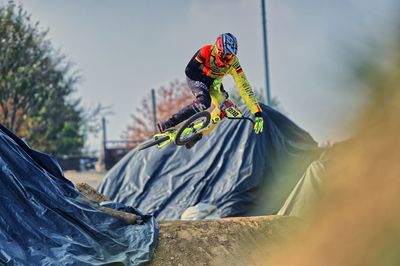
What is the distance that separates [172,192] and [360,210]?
727 centimetres

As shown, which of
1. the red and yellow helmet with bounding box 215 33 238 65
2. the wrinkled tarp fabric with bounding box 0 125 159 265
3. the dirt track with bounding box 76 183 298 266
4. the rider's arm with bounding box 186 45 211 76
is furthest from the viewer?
the rider's arm with bounding box 186 45 211 76

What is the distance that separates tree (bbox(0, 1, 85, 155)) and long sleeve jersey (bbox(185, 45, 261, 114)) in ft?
58.0

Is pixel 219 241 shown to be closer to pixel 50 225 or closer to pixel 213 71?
pixel 50 225

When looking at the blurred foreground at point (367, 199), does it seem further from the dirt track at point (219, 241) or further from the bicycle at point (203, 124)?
the bicycle at point (203, 124)

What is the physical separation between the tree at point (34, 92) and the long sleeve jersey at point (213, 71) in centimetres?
1767

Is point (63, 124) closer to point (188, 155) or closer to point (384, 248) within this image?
point (188, 155)

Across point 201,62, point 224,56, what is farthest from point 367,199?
point 201,62

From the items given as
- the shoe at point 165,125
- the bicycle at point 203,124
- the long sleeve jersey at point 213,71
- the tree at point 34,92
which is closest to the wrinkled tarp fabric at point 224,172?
the bicycle at point 203,124

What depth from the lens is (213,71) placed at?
925 centimetres

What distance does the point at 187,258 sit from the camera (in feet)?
25.0

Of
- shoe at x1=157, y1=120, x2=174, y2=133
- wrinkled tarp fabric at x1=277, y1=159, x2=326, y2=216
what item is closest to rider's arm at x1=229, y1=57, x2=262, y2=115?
shoe at x1=157, y1=120, x2=174, y2=133

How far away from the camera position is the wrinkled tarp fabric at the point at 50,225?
663 centimetres

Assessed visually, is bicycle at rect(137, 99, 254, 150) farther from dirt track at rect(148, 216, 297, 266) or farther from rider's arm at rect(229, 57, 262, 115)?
dirt track at rect(148, 216, 297, 266)

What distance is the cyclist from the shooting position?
9.10 m
